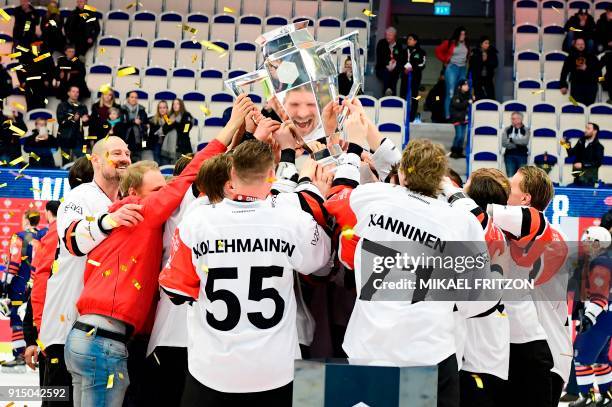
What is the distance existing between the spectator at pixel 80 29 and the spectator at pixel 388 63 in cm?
509

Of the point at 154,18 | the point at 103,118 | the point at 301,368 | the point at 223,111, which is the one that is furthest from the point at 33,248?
the point at 154,18

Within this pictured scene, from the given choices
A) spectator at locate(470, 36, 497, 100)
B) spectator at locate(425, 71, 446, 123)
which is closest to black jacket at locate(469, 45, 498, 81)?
spectator at locate(470, 36, 497, 100)

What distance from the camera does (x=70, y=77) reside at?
1492 cm

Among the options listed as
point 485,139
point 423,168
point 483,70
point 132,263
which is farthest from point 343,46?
point 483,70

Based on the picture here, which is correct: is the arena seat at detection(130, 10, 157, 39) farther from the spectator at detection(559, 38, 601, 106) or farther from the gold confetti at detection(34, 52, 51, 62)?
the spectator at detection(559, 38, 601, 106)

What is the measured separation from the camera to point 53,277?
523 centimetres

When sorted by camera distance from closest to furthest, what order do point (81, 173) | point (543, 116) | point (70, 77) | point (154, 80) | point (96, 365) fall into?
1. point (96, 365)
2. point (81, 173)
3. point (543, 116)
4. point (70, 77)
5. point (154, 80)

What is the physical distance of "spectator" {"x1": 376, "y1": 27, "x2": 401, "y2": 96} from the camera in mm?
15902

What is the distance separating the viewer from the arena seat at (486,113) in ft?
48.2

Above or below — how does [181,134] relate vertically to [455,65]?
below

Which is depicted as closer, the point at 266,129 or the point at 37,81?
the point at 266,129

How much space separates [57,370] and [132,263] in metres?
0.95

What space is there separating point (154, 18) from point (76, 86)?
301 centimetres

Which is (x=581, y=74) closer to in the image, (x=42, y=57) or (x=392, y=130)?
(x=392, y=130)
